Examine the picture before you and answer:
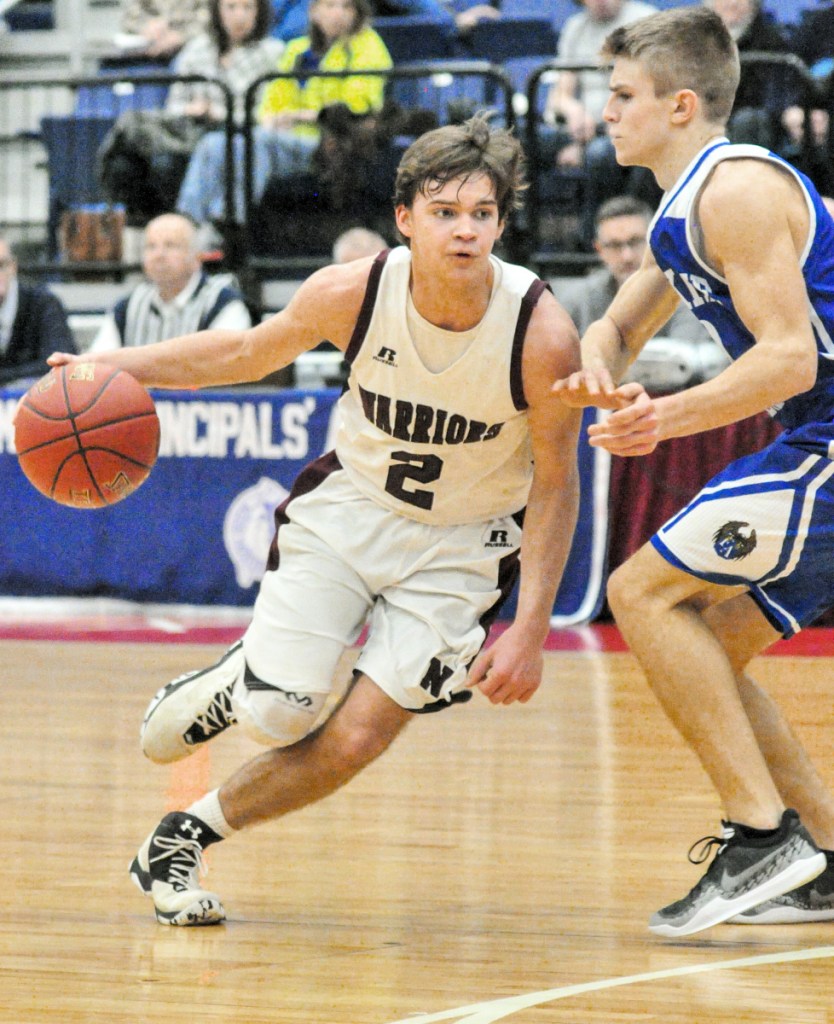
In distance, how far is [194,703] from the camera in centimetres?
374

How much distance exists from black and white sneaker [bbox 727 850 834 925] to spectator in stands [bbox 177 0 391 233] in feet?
22.7

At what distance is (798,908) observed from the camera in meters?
3.62

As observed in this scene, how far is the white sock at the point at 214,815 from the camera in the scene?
12.1 feet

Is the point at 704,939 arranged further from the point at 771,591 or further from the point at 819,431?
the point at 819,431

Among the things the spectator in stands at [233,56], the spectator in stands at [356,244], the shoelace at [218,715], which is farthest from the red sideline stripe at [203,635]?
the shoelace at [218,715]

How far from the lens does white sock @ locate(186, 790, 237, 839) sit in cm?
370

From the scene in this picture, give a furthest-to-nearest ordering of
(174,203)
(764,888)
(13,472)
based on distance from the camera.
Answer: (174,203)
(13,472)
(764,888)

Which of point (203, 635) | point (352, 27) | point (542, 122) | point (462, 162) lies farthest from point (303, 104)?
point (462, 162)

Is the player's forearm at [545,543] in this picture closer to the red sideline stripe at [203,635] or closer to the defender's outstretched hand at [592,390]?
the defender's outstretched hand at [592,390]

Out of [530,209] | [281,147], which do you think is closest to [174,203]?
[281,147]

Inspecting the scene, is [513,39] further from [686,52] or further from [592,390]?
[592,390]

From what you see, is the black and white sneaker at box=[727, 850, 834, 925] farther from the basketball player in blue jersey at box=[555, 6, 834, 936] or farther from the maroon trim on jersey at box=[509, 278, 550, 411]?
the maroon trim on jersey at box=[509, 278, 550, 411]

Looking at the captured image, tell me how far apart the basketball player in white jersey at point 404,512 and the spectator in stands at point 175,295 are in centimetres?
513

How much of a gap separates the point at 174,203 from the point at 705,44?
23.9 ft
